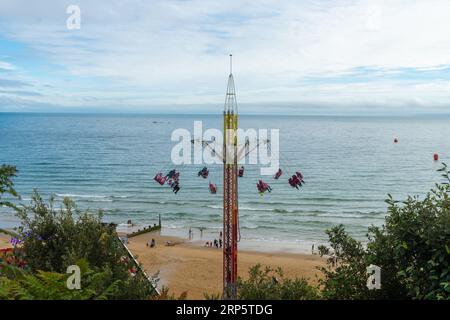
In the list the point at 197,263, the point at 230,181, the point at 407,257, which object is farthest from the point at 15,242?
the point at 197,263

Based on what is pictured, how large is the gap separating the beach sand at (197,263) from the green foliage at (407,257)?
629 inches

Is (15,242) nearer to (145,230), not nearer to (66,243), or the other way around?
(66,243)

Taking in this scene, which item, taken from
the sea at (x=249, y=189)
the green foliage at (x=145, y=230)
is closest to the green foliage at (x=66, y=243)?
the sea at (x=249, y=189)

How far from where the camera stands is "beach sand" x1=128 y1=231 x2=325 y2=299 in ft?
95.4

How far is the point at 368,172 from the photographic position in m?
83.1

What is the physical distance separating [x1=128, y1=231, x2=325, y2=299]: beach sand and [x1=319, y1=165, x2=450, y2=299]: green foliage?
15971 millimetres

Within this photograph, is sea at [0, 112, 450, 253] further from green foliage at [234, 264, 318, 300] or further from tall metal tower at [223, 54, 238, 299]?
green foliage at [234, 264, 318, 300]

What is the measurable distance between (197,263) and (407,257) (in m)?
25.4

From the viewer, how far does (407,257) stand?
9.80 meters

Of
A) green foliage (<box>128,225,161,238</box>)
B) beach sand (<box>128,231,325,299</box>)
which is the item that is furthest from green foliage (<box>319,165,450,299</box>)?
green foliage (<box>128,225,161,238</box>)

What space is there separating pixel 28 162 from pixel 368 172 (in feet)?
210

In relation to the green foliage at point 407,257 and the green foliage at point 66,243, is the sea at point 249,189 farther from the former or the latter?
the green foliage at point 407,257

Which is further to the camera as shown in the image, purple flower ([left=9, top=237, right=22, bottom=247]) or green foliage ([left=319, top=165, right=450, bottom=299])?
purple flower ([left=9, top=237, right=22, bottom=247])
